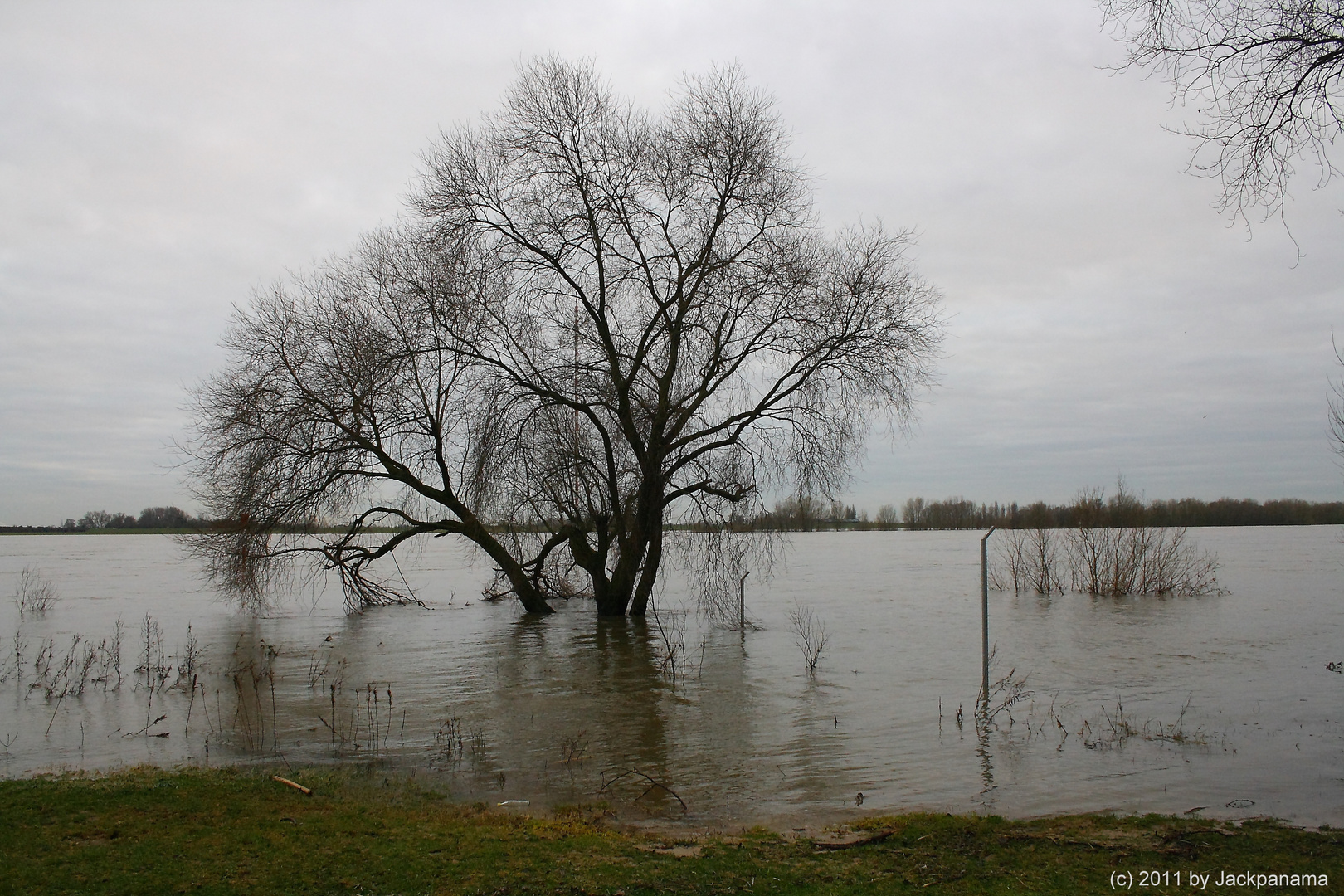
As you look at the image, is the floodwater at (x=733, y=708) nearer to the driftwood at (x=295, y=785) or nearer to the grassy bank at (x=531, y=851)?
the grassy bank at (x=531, y=851)

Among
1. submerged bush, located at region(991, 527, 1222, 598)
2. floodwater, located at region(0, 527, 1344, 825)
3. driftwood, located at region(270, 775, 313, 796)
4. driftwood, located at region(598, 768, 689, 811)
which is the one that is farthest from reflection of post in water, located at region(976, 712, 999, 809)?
submerged bush, located at region(991, 527, 1222, 598)

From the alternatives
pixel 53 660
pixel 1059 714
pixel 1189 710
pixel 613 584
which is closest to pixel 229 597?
pixel 53 660

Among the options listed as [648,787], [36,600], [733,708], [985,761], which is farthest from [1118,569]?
[36,600]

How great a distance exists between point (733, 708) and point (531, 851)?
7334 mm

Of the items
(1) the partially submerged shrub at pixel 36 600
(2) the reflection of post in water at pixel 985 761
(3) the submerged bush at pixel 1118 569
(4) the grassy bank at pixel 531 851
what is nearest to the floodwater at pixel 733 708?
(2) the reflection of post in water at pixel 985 761

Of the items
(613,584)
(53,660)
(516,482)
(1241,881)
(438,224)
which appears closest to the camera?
(1241,881)

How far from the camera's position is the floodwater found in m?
8.89

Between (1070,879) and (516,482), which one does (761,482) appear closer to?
(516,482)

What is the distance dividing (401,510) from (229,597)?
4.78m

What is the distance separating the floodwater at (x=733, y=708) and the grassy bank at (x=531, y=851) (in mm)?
1246

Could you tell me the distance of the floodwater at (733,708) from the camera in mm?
8891

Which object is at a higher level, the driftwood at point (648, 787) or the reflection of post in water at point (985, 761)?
the driftwood at point (648, 787)

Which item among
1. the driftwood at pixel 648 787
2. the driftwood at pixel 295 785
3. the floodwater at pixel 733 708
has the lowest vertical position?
the floodwater at pixel 733 708

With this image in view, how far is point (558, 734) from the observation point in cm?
1137
